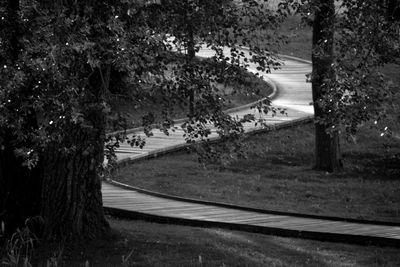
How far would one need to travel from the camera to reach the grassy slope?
16820 mm

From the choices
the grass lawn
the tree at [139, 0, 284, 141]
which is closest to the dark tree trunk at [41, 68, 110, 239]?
the grass lawn

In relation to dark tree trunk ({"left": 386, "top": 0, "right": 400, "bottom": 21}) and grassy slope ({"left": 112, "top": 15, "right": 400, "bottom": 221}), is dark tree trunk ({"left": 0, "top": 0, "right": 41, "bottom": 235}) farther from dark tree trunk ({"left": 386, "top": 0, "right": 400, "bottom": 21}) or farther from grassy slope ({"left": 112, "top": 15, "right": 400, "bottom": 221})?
dark tree trunk ({"left": 386, "top": 0, "right": 400, "bottom": 21})

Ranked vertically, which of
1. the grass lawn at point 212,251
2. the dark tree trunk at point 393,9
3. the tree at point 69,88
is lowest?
the grass lawn at point 212,251

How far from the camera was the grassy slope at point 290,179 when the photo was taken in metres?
16.8

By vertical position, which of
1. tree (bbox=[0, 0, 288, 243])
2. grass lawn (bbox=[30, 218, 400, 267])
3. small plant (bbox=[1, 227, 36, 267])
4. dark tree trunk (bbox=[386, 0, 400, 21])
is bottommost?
grass lawn (bbox=[30, 218, 400, 267])

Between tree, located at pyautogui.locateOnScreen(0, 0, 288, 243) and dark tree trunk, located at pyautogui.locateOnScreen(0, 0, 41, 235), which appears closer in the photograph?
tree, located at pyautogui.locateOnScreen(0, 0, 288, 243)

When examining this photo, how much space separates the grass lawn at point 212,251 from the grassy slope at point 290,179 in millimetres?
4057

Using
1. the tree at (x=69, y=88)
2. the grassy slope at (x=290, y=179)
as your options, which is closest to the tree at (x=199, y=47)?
the tree at (x=69, y=88)

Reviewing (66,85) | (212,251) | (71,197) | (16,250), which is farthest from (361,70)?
(16,250)

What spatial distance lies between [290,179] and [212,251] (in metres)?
10.1

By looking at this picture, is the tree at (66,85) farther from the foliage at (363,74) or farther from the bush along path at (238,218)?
the foliage at (363,74)

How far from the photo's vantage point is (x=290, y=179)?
66.9 ft

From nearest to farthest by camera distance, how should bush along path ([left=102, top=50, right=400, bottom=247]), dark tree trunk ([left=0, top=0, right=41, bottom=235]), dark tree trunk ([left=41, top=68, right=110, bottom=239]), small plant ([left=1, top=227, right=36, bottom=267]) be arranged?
small plant ([left=1, top=227, right=36, bottom=267]) → dark tree trunk ([left=41, top=68, right=110, bottom=239]) → bush along path ([left=102, top=50, right=400, bottom=247]) → dark tree trunk ([left=0, top=0, right=41, bottom=235])

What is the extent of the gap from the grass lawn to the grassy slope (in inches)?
160
